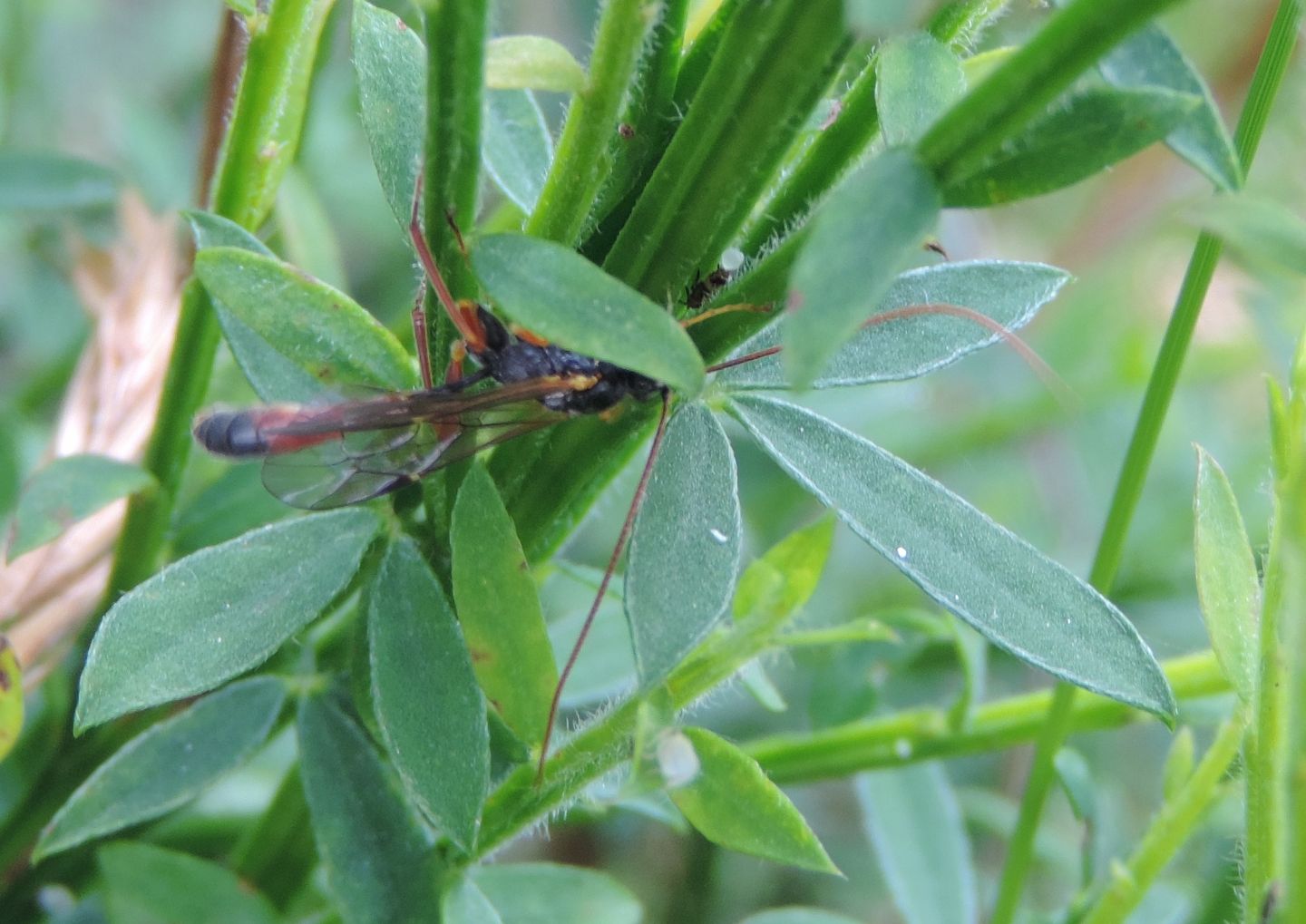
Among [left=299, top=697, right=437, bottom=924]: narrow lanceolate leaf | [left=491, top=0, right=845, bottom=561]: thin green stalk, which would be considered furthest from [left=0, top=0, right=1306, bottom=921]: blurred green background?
[left=491, top=0, right=845, bottom=561]: thin green stalk

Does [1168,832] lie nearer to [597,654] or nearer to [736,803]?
[736,803]

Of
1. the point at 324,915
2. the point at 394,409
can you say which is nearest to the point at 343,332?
the point at 394,409

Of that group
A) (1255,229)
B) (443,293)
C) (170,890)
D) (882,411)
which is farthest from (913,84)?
(882,411)

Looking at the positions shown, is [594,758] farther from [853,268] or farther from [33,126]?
[33,126]

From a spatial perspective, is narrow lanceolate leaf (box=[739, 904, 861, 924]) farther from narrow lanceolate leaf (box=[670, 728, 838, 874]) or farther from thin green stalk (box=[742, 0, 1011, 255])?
thin green stalk (box=[742, 0, 1011, 255])

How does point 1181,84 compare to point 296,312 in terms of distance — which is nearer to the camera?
point 1181,84
